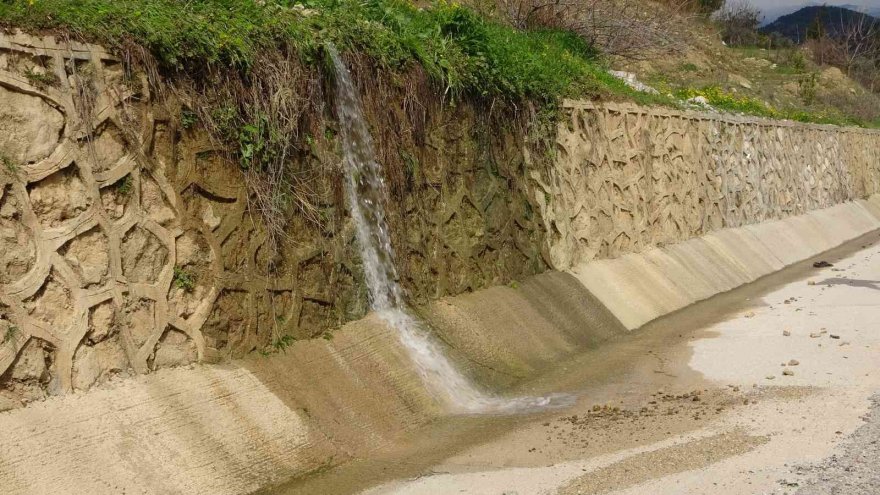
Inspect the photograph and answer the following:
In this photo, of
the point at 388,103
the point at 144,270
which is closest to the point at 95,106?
the point at 144,270

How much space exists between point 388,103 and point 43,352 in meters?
4.94

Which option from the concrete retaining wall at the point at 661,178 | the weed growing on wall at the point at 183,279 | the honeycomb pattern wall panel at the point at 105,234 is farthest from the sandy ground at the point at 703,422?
the concrete retaining wall at the point at 661,178

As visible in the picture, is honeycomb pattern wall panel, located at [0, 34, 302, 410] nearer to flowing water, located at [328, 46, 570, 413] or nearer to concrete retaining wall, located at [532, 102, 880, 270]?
flowing water, located at [328, 46, 570, 413]

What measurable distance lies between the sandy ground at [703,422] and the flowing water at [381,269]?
0.72 meters

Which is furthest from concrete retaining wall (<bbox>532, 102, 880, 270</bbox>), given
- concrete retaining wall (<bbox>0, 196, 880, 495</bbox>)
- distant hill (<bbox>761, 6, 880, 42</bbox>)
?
distant hill (<bbox>761, 6, 880, 42</bbox>)

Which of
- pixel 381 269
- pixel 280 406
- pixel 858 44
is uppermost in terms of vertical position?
pixel 858 44

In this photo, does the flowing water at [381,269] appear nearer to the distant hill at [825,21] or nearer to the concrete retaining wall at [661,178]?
the concrete retaining wall at [661,178]

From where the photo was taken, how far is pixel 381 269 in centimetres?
1007

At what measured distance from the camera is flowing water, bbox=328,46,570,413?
9.55 meters

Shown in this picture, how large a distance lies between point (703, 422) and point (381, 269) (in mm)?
A: 3495

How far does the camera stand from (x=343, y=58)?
32.2ft

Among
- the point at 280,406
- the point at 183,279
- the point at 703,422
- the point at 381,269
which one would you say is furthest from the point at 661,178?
the point at 183,279

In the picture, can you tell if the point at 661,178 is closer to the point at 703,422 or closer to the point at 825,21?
the point at 703,422

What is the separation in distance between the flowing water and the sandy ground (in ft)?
2.35
